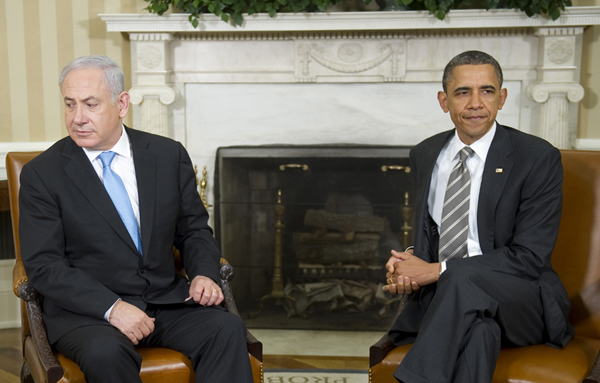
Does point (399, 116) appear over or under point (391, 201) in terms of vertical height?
over

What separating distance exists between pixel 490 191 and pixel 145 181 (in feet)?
3.87

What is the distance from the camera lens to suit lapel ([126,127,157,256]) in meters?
2.12

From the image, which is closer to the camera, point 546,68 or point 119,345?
point 119,345

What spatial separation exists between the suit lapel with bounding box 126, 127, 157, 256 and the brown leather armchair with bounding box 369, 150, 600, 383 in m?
0.85

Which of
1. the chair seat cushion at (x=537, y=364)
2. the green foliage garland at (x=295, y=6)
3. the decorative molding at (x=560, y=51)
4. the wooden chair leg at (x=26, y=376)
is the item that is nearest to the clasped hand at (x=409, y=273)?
the chair seat cushion at (x=537, y=364)

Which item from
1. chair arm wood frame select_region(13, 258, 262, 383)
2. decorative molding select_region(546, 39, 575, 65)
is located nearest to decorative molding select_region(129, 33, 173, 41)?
chair arm wood frame select_region(13, 258, 262, 383)

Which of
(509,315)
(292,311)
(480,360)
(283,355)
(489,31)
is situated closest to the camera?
(480,360)

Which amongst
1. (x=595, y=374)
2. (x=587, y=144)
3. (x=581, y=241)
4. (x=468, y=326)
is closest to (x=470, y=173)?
(x=581, y=241)

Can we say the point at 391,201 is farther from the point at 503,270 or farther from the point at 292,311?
the point at 503,270

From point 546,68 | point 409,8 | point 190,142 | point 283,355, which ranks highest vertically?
point 409,8

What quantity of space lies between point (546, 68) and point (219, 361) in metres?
2.63

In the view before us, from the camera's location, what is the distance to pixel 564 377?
5.92ft

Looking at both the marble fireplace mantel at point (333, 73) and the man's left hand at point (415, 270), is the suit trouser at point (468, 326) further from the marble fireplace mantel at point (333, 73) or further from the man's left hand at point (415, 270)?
the marble fireplace mantel at point (333, 73)

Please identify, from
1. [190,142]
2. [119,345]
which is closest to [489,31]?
[190,142]
